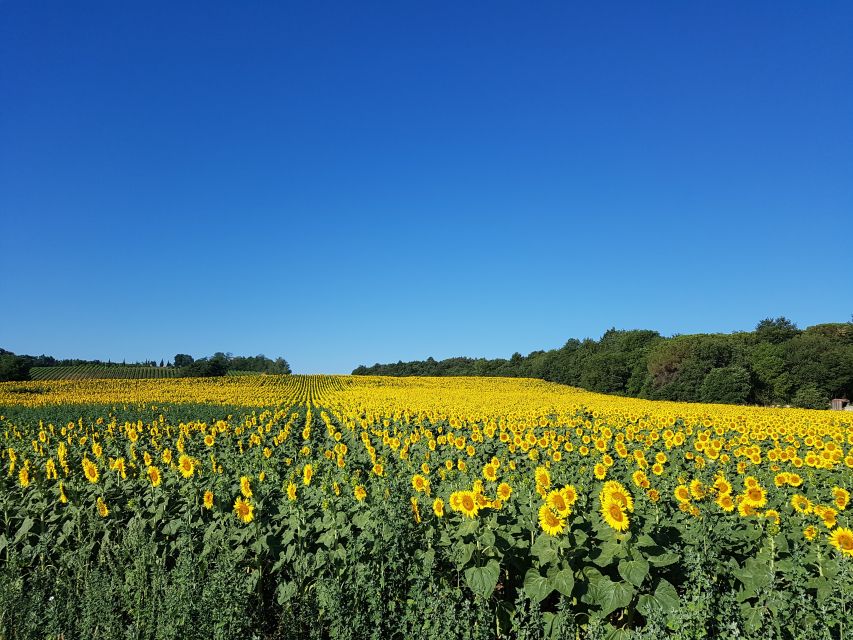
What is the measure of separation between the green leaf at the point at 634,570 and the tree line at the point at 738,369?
57281 mm

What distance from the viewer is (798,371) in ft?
185

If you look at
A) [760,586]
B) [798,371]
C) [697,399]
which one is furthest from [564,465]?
[798,371]

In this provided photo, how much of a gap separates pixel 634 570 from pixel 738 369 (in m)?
59.7

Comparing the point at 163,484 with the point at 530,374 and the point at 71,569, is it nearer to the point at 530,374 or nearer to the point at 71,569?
the point at 71,569

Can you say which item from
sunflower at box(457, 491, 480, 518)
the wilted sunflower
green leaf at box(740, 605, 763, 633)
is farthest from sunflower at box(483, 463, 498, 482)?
the wilted sunflower

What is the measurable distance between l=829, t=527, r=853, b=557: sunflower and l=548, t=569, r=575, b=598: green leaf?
2.30m

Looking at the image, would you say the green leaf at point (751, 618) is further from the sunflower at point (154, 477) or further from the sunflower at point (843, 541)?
the sunflower at point (154, 477)

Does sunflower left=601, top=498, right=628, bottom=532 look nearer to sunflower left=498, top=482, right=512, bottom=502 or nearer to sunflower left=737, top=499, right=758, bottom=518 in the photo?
sunflower left=498, top=482, right=512, bottom=502

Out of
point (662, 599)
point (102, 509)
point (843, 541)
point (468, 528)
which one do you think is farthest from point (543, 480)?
point (102, 509)

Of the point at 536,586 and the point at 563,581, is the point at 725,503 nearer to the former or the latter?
the point at 563,581

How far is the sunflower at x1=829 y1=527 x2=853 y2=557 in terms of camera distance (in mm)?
4339

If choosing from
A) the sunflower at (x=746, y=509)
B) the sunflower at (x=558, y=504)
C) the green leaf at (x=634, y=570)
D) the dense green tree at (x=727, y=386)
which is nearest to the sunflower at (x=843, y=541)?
the sunflower at (x=746, y=509)

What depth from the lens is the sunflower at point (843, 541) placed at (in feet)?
14.2

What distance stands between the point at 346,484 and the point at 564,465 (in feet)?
12.8
